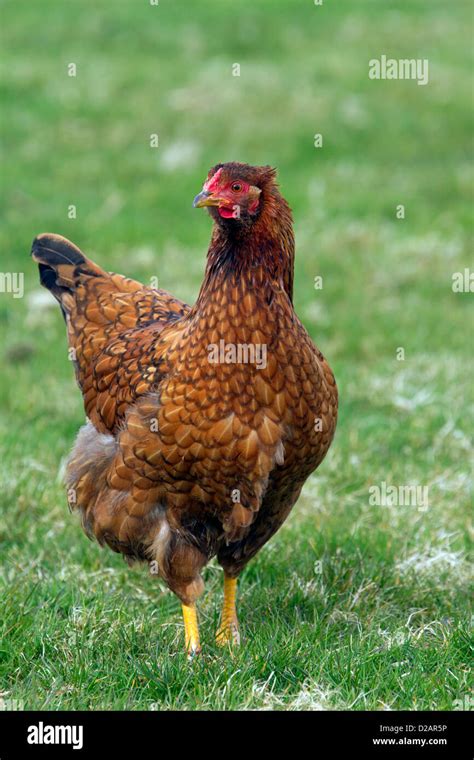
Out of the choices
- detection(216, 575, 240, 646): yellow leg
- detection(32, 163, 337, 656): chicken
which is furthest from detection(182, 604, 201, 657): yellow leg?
detection(216, 575, 240, 646): yellow leg

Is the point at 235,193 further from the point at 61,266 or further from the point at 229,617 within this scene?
the point at 229,617

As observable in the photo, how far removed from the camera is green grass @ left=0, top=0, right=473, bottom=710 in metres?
4.15

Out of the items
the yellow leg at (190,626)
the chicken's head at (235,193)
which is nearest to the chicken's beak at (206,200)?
the chicken's head at (235,193)

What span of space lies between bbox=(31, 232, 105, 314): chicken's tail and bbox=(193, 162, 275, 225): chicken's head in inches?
54.9

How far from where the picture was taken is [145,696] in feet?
12.9

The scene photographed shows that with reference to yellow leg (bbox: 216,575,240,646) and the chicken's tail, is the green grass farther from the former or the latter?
the chicken's tail

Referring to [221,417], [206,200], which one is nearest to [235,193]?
[206,200]

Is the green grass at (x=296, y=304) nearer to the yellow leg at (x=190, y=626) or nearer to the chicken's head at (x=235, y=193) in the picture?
the yellow leg at (x=190, y=626)

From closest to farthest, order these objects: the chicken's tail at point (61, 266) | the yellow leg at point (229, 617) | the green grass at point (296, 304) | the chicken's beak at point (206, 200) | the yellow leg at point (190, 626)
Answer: the chicken's beak at point (206, 200), the green grass at point (296, 304), the yellow leg at point (190, 626), the yellow leg at point (229, 617), the chicken's tail at point (61, 266)

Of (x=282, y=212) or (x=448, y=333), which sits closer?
(x=282, y=212)

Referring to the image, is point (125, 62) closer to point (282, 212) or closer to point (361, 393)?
point (361, 393)

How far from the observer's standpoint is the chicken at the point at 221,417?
398 cm

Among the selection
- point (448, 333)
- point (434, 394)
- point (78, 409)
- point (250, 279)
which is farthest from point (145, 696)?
point (448, 333)
